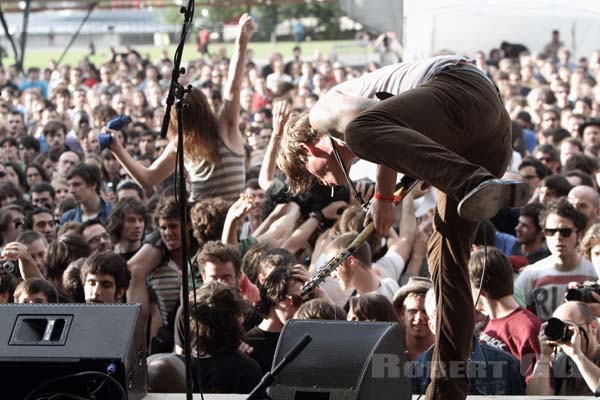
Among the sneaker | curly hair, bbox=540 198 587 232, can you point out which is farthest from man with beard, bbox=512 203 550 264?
the sneaker

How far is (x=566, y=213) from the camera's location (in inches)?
263

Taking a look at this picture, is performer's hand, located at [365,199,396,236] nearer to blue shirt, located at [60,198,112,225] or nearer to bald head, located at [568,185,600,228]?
bald head, located at [568,185,600,228]

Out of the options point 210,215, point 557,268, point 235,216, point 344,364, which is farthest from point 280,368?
point 557,268

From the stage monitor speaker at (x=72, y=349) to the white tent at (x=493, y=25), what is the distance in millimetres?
12635

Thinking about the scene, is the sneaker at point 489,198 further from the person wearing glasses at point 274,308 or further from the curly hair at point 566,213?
the curly hair at point 566,213

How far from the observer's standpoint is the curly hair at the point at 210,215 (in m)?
6.66

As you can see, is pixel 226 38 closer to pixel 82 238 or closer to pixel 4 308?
pixel 82 238

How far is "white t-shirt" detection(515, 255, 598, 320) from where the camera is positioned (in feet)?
20.7

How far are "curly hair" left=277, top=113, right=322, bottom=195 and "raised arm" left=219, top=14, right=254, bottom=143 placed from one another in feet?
6.63

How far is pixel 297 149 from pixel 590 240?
2300 millimetres

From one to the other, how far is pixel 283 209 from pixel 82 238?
1424 mm

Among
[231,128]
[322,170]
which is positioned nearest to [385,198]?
[322,170]

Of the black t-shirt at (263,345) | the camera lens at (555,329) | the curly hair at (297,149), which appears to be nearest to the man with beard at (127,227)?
the black t-shirt at (263,345)

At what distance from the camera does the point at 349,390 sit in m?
4.04
